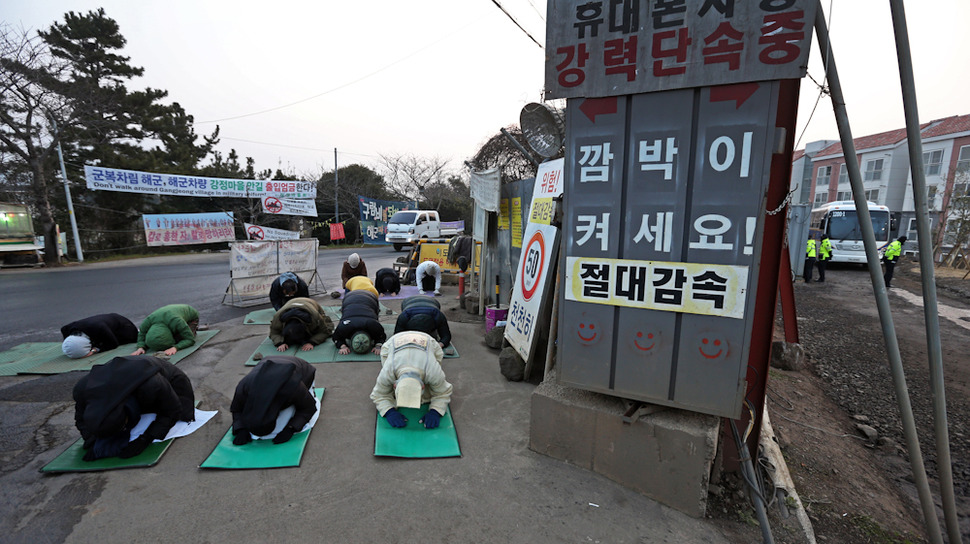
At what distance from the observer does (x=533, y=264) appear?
5121 mm

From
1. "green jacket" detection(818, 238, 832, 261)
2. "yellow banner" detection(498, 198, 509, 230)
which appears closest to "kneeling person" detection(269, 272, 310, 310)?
"yellow banner" detection(498, 198, 509, 230)

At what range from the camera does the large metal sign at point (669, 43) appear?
2422mm

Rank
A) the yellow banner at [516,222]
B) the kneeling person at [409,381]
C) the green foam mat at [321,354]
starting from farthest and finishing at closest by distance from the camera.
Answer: the yellow banner at [516,222] < the green foam mat at [321,354] < the kneeling person at [409,381]

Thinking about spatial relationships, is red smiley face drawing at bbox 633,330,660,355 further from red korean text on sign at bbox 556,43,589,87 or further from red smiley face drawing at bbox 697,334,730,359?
red korean text on sign at bbox 556,43,589,87

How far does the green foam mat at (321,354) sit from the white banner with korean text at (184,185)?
16430 millimetres

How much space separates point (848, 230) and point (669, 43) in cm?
2006

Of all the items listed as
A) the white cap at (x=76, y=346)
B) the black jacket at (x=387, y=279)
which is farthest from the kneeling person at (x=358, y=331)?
the black jacket at (x=387, y=279)

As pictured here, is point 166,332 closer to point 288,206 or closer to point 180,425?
point 180,425

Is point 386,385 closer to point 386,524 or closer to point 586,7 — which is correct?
point 386,524

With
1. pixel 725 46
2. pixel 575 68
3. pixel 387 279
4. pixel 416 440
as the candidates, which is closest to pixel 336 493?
pixel 416 440

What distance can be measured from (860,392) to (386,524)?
604 cm

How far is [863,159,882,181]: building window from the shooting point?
2987 centimetres

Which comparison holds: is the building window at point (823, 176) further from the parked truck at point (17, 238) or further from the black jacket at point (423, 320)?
the parked truck at point (17, 238)

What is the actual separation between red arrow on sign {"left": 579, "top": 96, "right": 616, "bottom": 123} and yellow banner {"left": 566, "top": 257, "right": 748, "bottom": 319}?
0.99 meters
